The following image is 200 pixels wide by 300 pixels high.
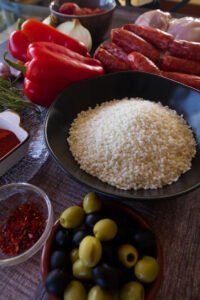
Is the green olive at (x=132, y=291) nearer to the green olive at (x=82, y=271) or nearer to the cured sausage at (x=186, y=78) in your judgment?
the green olive at (x=82, y=271)

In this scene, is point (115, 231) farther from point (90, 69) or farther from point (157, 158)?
point (90, 69)

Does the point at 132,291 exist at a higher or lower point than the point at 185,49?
lower

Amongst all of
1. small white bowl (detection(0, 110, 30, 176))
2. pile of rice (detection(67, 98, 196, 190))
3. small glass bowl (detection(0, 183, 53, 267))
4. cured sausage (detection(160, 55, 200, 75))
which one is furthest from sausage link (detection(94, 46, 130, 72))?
small glass bowl (detection(0, 183, 53, 267))

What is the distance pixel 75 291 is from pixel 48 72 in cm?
67

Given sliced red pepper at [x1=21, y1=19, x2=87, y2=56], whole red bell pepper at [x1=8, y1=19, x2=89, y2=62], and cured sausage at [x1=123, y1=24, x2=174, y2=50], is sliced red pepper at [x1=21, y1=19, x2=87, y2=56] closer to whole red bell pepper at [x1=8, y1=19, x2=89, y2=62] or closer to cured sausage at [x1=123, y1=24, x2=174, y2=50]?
whole red bell pepper at [x1=8, y1=19, x2=89, y2=62]

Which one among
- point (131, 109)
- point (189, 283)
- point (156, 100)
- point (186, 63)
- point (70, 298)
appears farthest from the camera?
point (186, 63)

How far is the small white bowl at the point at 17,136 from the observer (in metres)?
0.70

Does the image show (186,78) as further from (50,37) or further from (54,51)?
(50,37)

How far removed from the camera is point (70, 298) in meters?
0.45

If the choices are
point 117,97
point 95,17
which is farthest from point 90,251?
point 95,17

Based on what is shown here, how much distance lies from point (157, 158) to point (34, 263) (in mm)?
370

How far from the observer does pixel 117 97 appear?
923 millimetres

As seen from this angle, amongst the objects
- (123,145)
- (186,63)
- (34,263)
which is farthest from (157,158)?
(186,63)

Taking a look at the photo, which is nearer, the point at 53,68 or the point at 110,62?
the point at 53,68
